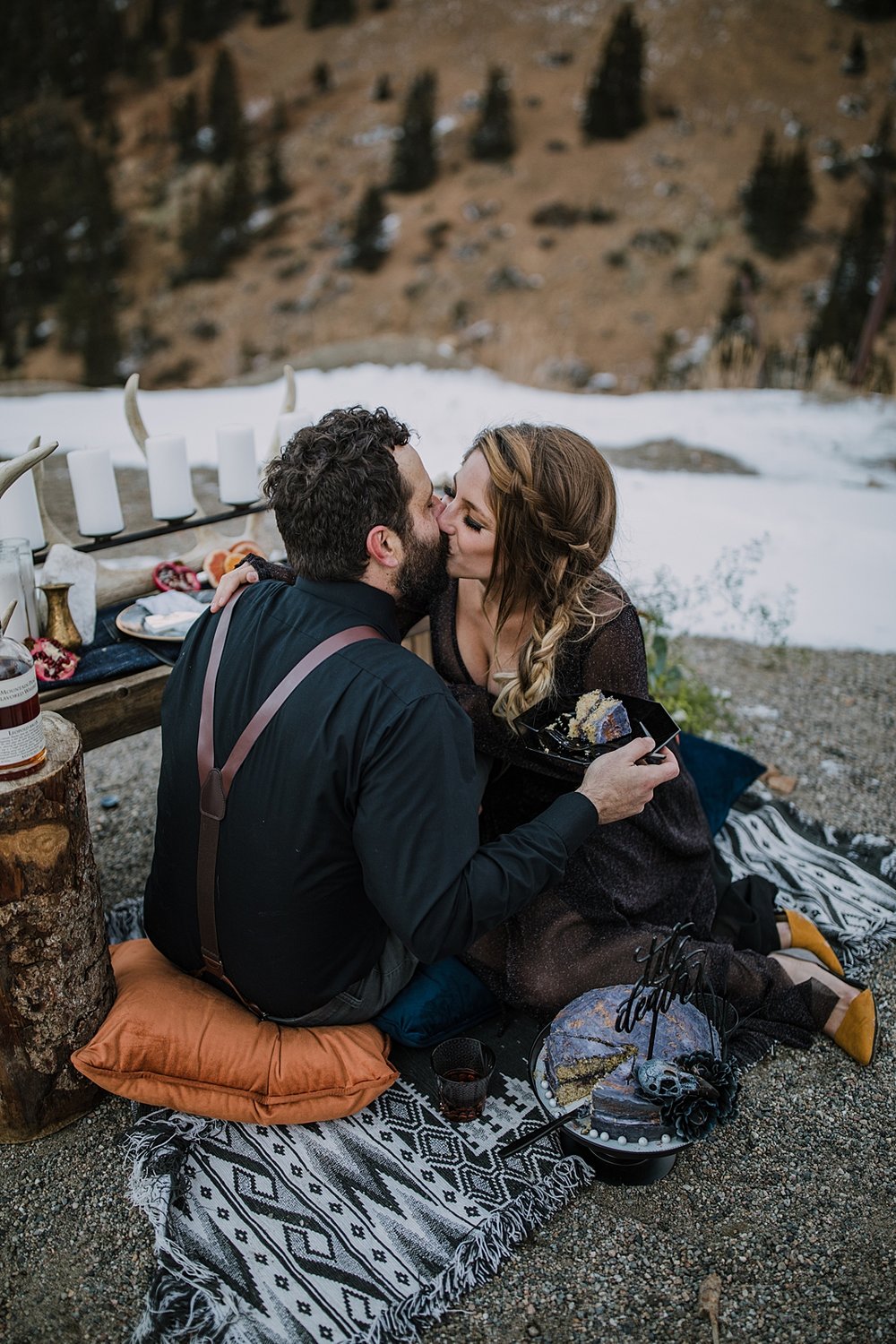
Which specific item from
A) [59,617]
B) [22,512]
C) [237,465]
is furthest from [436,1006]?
[237,465]

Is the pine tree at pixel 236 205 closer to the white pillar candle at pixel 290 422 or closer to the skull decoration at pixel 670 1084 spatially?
the white pillar candle at pixel 290 422

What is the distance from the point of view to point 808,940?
2695 millimetres

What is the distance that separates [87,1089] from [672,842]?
1.47 m

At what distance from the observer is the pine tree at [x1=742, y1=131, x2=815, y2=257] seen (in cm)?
2195

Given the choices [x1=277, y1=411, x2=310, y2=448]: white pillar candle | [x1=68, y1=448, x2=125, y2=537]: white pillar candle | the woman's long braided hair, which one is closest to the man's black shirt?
the woman's long braided hair

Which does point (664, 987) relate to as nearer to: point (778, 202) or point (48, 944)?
point (48, 944)

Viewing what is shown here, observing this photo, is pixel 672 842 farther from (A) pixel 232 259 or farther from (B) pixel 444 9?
(B) pixel 444 9

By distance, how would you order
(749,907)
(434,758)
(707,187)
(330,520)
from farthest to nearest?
(707,187)
(749,907)
(330,520)
(434,758)

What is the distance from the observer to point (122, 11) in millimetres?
32500

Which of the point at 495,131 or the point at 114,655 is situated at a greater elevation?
the point at 495,131

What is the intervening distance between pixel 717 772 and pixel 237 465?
1870 mm

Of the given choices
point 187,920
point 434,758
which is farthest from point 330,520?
point 187,920

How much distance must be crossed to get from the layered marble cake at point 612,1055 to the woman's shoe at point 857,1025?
1.83ft

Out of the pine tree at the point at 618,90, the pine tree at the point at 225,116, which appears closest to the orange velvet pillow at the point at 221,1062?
the pine tree at the point at 618,90
